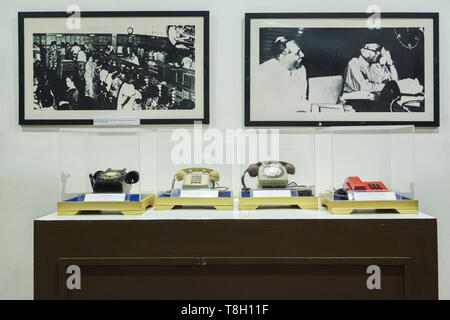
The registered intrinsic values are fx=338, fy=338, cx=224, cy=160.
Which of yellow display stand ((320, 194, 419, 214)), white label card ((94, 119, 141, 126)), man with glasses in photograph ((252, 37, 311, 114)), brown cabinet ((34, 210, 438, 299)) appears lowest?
brown cabinet ((34, 210, 438, 299))

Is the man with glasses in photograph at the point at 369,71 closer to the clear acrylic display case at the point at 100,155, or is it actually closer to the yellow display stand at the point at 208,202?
the yellow display stand at the point at 208,202

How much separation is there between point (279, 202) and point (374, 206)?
14.9 inches

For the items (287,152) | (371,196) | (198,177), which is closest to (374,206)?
(371,196)

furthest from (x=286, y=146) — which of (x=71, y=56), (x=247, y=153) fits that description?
(x=71, y=56)

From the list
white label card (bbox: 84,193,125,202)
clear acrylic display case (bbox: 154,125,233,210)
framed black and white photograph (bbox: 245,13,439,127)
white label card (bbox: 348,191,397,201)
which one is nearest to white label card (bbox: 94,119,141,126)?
clear acrylic display case (bbox: 154,125,233,210)

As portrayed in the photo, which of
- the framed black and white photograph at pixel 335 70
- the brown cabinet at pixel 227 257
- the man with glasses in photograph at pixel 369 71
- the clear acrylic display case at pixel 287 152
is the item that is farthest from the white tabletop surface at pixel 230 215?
the man with glasses in photograph at pixel 369 71

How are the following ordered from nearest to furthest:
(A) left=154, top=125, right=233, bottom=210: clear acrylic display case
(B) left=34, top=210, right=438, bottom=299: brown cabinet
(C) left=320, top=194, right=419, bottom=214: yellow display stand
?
(B) left=34, top=210, right=438, bottom=299: brown cabinet, (C) left=320, top=194, right=419, bottom=214: yellow display stand, (A) left=154, top=125, right=233, bottom=210: clear acrylic display case

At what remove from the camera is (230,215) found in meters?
1.33

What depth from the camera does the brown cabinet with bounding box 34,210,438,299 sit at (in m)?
1.24

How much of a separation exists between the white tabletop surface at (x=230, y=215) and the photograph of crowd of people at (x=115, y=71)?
0.63 meters

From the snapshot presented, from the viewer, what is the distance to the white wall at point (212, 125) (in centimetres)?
178

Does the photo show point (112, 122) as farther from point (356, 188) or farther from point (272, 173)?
point (356, 188)

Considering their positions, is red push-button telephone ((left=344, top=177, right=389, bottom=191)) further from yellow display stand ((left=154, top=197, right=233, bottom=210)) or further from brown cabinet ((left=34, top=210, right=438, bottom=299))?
yellow display stand ((left=154, top=197, right=233, bottom=210))

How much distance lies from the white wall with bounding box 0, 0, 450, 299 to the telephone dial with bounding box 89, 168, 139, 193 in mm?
515
